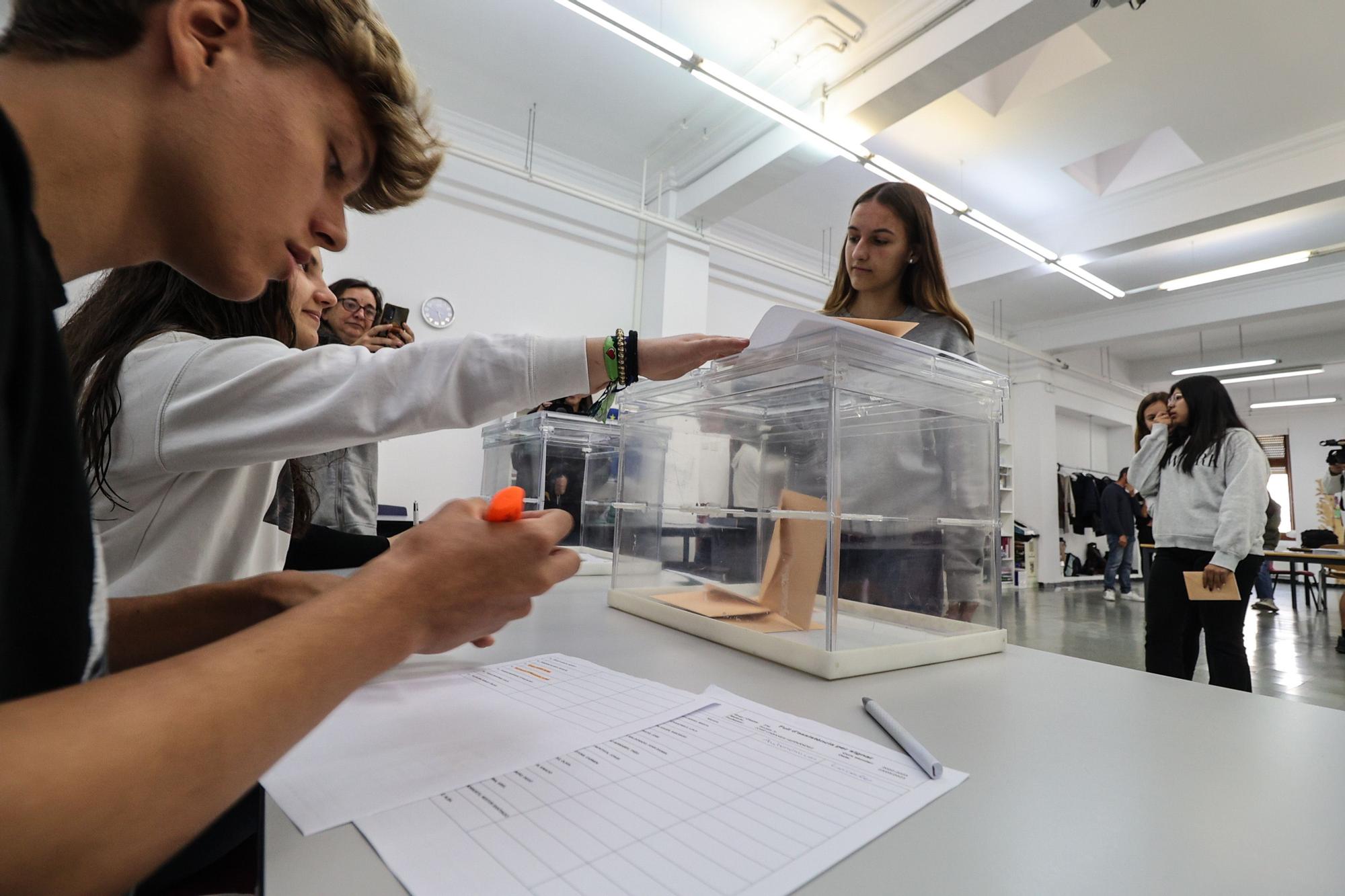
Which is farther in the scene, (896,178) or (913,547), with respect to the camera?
(896,178)

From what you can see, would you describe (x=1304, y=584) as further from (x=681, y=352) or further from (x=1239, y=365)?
(x=681, y=352)

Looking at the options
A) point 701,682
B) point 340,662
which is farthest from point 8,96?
point 701,682

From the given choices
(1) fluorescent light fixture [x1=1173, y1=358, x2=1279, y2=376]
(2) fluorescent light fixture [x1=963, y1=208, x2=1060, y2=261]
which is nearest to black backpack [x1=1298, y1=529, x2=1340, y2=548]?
(1) fluorescent light fixture [x1=1173, y1=358, x2=1279, y2=376]

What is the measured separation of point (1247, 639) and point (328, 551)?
607cm

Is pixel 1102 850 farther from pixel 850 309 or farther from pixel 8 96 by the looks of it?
pixel 850 309

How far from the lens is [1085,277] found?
503cm

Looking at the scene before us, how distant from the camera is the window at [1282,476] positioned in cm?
1036

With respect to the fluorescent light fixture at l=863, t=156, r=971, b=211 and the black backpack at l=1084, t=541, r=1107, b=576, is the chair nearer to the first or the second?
the black backpack at l=1084, t=541, r=1107, b=576

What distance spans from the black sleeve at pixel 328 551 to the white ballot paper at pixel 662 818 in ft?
3.97

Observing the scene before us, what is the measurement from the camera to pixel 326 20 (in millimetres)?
533

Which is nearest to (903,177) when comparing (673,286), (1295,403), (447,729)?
(673,286)

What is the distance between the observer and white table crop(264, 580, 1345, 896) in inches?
13.3

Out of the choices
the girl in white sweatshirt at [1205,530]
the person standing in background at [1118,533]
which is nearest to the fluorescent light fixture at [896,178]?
the girl in white sweatshirt at [1205,530]

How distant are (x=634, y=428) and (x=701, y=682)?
0.62 m
